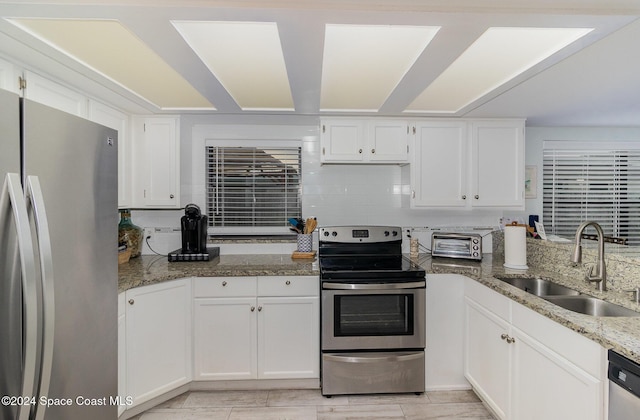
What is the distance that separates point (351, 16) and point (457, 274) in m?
1.83

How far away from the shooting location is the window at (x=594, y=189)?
321 cm

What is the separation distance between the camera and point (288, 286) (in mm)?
2301

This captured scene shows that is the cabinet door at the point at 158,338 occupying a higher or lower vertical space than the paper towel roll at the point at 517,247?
lower

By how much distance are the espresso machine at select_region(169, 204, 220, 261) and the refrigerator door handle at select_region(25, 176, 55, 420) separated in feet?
5.33

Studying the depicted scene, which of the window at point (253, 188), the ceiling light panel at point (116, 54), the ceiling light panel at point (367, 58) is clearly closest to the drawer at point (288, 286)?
the window at point (253, 188)

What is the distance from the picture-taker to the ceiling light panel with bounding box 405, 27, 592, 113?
1549mm

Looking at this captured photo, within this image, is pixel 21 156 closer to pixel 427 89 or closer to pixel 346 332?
pixel 346 332

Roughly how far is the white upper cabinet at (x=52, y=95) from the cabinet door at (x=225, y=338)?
150 centimetres

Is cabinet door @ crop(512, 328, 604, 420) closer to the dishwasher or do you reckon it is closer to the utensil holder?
the dishwasher

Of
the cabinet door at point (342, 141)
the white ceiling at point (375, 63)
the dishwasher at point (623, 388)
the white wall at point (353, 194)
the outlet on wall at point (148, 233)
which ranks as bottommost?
the dishwasher at point (623, 388)

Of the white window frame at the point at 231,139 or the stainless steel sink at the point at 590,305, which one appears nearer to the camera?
the stainless steel sink at the point at 590,305

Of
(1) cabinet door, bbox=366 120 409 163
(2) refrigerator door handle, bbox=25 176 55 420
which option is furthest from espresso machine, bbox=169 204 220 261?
(2) refrigerator door handle, bbox=25 176 55 420

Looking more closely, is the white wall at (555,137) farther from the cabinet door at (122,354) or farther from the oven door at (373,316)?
the cabinet door at (122,354)

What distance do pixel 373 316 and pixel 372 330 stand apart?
0.31 ft
